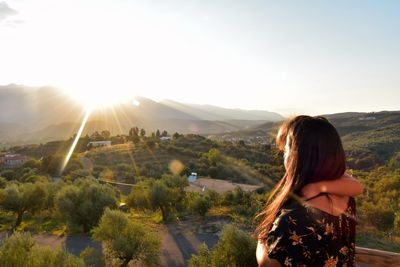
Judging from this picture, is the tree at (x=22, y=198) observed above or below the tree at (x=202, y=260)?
below

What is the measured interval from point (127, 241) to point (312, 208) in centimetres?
1595

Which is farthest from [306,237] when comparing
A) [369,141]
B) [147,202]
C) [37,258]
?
[369,141]

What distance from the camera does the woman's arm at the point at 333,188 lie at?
2084 millimetres

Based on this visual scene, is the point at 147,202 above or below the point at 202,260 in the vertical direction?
below

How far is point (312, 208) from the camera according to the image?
2039mm

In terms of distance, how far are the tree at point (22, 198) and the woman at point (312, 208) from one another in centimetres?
3030

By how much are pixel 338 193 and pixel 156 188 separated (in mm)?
28015

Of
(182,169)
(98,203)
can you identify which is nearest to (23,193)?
(98,203)

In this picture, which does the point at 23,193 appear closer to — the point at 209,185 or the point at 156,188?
the point at 156,188

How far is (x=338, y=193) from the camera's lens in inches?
83.4

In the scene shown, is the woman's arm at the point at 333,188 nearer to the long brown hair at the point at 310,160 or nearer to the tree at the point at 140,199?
the long brown hair at the point at 310,160

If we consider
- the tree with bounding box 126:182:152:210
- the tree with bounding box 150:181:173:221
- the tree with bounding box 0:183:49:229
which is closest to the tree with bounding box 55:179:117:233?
the tree with bounding box 126:182:152:210

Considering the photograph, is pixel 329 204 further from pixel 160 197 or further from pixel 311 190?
pixel 160 197

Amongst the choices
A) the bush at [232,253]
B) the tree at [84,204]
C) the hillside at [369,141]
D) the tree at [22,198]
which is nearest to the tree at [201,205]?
the tree at [84,204]
